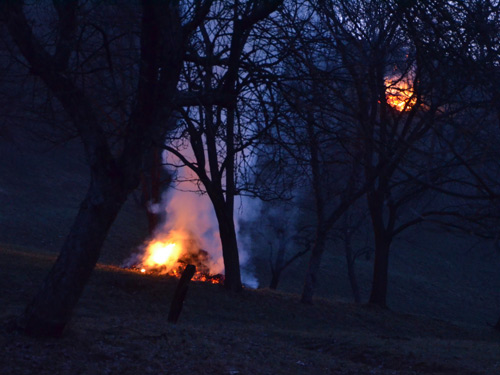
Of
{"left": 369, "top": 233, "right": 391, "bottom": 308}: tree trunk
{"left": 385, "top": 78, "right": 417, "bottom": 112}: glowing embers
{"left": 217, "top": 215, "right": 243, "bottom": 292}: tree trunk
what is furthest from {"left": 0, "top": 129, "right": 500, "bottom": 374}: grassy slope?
{"left": 385, "top": 78, "right": 417, "bottom": 112}: glowing embers

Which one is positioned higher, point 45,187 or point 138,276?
point 45,187

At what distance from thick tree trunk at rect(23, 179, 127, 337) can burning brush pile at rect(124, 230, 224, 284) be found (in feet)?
35.5

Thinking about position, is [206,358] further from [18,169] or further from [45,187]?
[18,169]

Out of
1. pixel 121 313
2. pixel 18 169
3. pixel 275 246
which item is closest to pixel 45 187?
pixel 18 169

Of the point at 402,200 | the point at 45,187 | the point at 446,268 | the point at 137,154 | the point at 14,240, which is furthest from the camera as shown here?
the point at 446,268

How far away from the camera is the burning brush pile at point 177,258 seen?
61.6ft

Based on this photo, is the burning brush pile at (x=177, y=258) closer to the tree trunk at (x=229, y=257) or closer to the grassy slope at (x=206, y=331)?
the tree trunk at (x=229, y=257)

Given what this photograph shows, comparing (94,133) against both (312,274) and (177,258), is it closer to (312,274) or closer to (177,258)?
(312,274)

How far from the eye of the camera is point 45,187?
34656 millimetres

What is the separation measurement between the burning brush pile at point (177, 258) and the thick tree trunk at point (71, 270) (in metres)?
10.8

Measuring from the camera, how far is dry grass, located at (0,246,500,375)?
6.85 m

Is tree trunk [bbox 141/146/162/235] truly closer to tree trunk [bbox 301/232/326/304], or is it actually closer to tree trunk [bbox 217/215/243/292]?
tree trunk [bbox 217/215/243/292]

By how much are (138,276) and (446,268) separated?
29.7 meters

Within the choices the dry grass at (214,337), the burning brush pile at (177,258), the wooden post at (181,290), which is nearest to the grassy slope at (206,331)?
the dry grass at (214,337)
